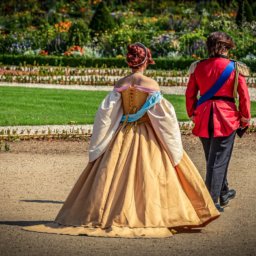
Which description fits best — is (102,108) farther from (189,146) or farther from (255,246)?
(189,146)

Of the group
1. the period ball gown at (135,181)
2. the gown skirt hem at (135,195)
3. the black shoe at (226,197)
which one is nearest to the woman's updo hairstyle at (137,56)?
the period ball gown at (135,181)

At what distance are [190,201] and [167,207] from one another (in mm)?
266

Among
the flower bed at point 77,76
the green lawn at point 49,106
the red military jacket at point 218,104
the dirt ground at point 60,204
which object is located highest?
the red military jacket at point 218,104

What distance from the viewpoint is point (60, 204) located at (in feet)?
28.5

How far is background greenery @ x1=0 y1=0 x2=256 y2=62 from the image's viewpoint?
26297 mm

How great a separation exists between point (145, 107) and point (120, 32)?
794 inches

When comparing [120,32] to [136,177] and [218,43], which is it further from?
[136,177]

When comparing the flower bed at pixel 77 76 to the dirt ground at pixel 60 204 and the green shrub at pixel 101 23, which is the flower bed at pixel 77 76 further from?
the dirt ground at pixel 60 204

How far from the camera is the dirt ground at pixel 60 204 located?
6957mm

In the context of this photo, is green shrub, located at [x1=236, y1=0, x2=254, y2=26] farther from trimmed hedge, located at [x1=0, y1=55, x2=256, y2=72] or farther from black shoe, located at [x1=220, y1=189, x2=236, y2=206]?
black shoe, located at [x1=220, y1=189, x2=236, y2=206]

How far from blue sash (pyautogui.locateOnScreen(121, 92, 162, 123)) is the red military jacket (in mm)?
715

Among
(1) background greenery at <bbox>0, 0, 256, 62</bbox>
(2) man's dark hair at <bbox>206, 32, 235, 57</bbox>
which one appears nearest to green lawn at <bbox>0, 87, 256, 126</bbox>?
(2) man's dark hair at <bbox>206, 32, 235, 57</bbox>

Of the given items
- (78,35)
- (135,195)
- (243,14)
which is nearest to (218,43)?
(135,195)

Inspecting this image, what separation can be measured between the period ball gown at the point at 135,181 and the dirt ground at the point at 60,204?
15 centimetres
